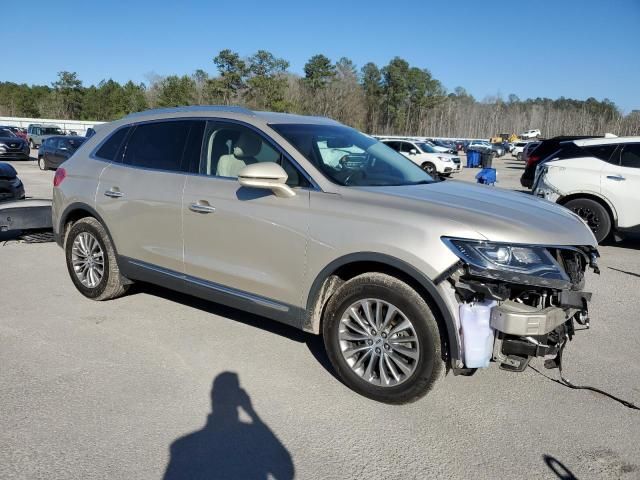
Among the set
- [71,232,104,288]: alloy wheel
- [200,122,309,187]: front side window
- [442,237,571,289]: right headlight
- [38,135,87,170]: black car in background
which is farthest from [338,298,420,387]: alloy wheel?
[38,135,87,170]: black car in background

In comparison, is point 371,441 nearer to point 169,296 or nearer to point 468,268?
point 468,268

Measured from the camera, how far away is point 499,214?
10.7ft

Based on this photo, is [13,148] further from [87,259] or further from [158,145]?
[158,145]

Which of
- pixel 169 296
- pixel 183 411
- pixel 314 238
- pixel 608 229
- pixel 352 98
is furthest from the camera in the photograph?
pixel 352 98

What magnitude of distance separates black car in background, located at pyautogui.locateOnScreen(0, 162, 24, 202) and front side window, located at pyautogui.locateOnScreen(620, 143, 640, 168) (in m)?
9.95

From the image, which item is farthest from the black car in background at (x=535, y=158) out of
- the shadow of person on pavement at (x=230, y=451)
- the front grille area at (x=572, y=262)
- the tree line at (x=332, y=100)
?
the tree line at (x=332, y=100)

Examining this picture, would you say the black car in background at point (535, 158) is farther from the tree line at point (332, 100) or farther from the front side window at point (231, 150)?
the tree line at point (332, 100)

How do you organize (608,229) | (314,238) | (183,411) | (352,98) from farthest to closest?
(352,98), (608,229), (314,238), (183,411)

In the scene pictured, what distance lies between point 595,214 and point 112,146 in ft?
23.4

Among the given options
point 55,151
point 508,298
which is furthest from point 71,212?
point 55,151

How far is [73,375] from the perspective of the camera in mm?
3693

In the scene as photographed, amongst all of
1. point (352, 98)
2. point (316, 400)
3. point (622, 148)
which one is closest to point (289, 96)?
point (352, 98)

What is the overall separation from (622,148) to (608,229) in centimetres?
138

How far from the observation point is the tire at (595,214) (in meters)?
8.27
